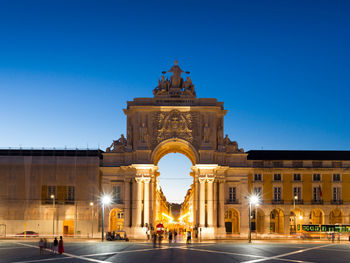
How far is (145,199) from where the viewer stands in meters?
91.5

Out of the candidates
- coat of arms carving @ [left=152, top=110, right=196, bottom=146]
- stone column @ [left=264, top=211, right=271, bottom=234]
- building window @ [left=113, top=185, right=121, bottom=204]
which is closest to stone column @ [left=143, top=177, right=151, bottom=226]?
building window @ [left=113, top=185, right=121, bottom=204]

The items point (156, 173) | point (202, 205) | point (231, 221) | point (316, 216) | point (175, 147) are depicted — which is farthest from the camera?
point (316, 216)

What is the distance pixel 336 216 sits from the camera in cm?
9806

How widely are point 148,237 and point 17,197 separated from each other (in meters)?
26.0

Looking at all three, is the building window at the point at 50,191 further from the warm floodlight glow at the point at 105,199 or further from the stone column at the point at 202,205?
the stone column at the point at 202,205

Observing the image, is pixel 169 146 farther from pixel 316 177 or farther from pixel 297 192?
pixel 316 177

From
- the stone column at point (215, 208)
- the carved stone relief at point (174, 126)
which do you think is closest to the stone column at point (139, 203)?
the carved stone relief at point (174, 126)

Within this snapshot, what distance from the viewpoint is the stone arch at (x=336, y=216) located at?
9665 centimetres

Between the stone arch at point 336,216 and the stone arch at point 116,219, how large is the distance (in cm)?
4074

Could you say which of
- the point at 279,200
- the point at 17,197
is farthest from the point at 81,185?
the point at 279,200

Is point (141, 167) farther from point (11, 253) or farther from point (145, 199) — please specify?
point (11, 253)

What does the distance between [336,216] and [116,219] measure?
42695 mm

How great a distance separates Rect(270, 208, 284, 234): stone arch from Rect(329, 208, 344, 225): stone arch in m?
9.68

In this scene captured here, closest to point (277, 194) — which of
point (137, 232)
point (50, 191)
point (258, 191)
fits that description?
point (258, 191)
